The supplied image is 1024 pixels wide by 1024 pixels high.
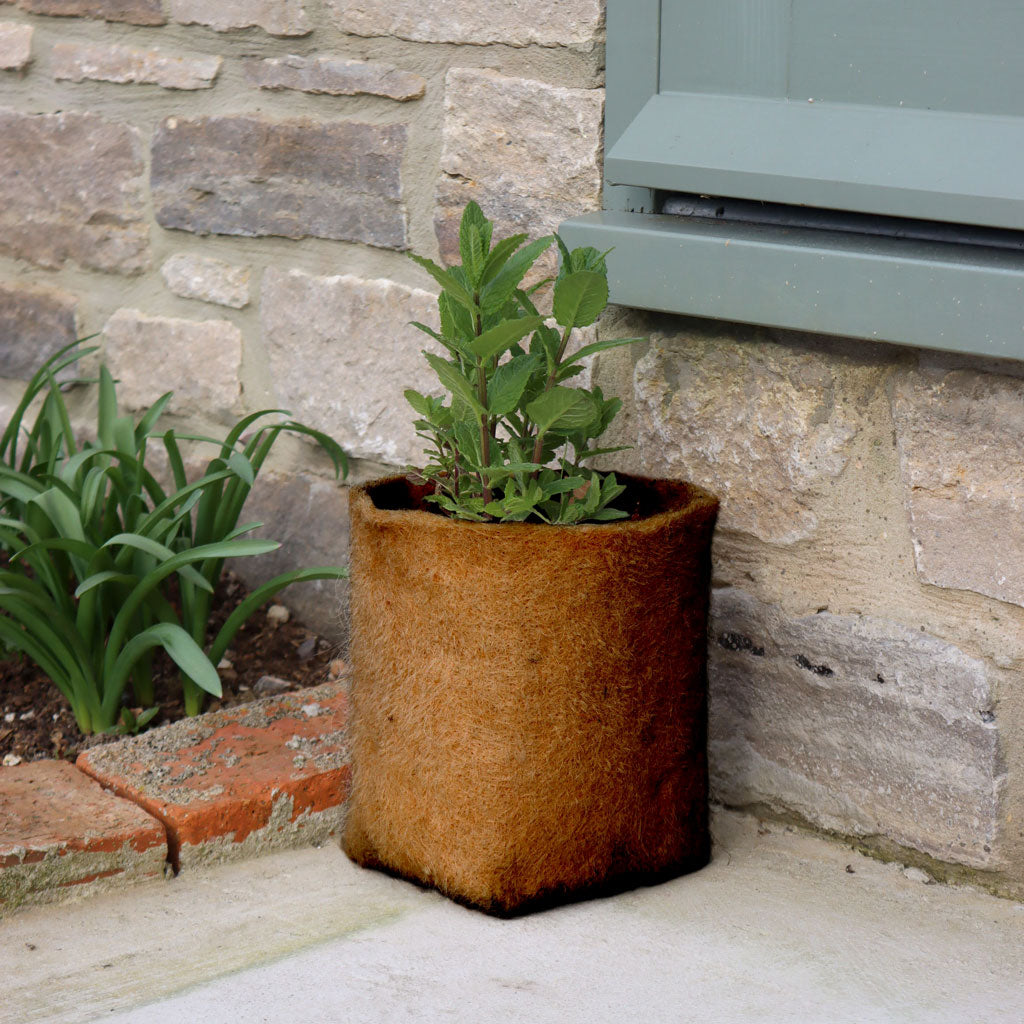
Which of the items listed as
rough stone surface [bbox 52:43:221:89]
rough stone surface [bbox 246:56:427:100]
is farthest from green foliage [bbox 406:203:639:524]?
rough stone surface [bbox 52:43:221:89]

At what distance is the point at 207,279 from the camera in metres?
2.19

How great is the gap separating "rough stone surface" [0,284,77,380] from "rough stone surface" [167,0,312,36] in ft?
1.85

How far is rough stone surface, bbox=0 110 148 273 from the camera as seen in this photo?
224cm

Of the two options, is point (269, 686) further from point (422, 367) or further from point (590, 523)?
point (590, 523)

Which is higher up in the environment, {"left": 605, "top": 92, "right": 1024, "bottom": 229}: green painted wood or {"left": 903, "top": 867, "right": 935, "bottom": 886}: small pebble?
{"left": 605, "top": 92, "right": 1024, "bottom": 229}: green painted wood

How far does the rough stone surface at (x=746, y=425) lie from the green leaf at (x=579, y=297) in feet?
1.03

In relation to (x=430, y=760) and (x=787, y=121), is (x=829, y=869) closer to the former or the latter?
(x=430, y=760)

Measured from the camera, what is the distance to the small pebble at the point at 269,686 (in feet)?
6.73

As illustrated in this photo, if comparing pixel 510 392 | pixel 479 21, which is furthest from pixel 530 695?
pixel 479 21

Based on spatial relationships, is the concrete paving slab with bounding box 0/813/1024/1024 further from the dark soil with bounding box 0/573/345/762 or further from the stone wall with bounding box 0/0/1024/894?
the dark soil with bounding box 0/573/345/762

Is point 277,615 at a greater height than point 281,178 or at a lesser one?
lesser

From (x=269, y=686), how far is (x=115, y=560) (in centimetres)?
34

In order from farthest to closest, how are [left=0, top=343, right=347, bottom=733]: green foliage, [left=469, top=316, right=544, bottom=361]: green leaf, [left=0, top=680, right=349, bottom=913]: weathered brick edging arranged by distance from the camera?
[left=0, top=343, right=347, bottom=733]: green foliage < [left=0, top=680, right=349, bottom=913]: weathered brick edging < [left=469, top=316, right=544, bottom=361]: green leaf

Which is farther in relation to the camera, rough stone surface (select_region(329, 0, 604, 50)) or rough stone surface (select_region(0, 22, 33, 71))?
rough stone surface (select_region(0, 22, 33, 71))
